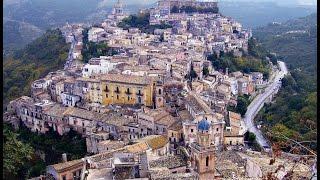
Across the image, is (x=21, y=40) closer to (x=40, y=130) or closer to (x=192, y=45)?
(x=192, y=45)

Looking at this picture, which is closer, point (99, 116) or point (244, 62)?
point (99, 116)

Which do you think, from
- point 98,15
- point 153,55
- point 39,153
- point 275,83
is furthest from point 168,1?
point 98,15

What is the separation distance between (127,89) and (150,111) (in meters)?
2.48

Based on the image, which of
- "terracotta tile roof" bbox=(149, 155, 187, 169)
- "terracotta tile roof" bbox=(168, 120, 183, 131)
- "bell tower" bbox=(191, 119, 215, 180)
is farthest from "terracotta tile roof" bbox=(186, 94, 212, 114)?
"bell tower" bbox=(191, 119, 215, 180)

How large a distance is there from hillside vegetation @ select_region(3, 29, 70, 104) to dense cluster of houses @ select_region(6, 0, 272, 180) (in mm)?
3896

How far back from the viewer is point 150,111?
23.1 metres

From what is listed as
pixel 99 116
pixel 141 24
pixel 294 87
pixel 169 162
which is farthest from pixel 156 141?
pixel 141 24

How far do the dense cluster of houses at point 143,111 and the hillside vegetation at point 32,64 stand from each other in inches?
153

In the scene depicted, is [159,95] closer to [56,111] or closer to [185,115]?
[185,115]

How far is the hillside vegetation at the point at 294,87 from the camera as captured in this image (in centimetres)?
2192

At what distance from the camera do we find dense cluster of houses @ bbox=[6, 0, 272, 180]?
A: 16.1 meters

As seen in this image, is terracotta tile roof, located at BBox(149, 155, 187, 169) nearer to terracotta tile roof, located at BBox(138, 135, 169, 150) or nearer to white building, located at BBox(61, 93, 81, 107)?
terracotta tile roof, located at BBox(138, 135, 169, 150)

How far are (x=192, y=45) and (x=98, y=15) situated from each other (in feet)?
191

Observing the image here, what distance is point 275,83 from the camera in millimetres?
38375
